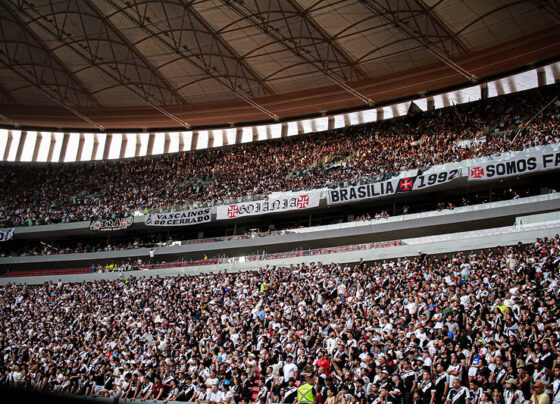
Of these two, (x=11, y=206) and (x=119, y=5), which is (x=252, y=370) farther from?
(x=11, y=206)

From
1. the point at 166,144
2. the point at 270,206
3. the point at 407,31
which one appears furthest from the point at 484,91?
A: the point at 166,144

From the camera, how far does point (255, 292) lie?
22.5 meters

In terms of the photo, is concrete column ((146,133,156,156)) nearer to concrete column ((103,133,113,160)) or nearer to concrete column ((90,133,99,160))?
concrete column ((103,133,113,160))

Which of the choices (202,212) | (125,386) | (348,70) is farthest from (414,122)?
(125,386)

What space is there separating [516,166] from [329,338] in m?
16.6

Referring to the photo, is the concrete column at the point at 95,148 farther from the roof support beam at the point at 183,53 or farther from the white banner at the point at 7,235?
the roof support beam at the point at 183,53

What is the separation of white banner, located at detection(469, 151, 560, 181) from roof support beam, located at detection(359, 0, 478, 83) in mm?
7621

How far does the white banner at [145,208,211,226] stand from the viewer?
124 ft

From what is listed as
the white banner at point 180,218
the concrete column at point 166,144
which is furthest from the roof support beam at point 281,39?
the concrete column at point 166,144

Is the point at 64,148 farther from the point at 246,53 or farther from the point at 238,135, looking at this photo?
the point at 246,53

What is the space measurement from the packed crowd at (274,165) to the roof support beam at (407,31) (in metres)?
4.40

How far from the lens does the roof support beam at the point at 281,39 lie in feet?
99.9

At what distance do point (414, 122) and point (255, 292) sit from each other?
69.8 ft

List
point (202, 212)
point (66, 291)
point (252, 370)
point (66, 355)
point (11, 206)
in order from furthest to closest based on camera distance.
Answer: point (11, 206), point (202, 212), point (66, 291), point (66, 355), point (252, 370)
